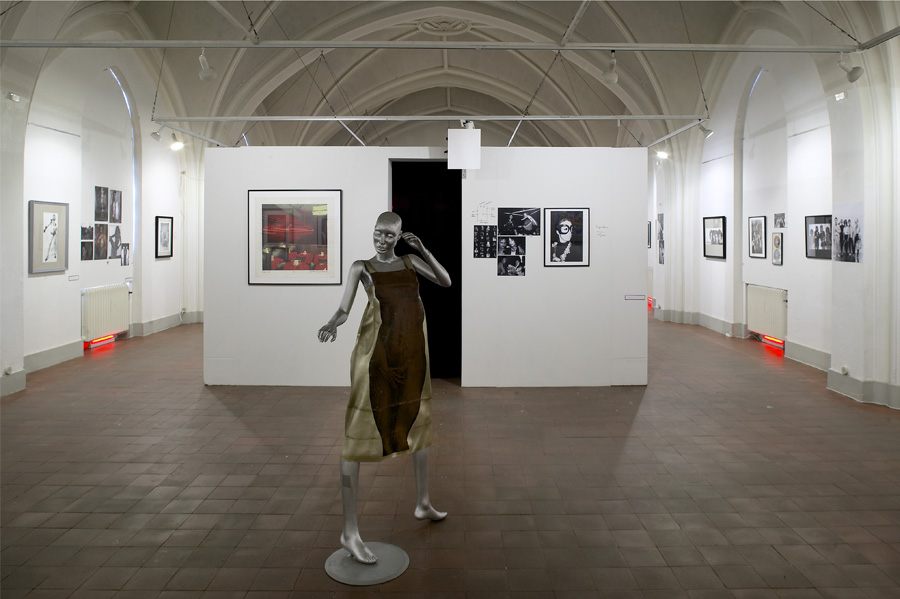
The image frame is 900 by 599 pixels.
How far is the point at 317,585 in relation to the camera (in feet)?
12.5

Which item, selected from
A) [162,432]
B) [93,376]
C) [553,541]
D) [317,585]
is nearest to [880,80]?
[553,541]

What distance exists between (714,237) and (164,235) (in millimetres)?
13227

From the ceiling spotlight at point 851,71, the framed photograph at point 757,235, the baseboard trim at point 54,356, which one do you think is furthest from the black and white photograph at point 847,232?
the baseboard trim at point 54,356

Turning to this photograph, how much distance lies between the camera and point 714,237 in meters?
15.0

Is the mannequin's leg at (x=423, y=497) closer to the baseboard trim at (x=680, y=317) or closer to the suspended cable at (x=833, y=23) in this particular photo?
the suspended cable at (x=833, y=23)

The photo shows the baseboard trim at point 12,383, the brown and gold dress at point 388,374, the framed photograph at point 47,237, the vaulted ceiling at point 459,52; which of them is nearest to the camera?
the brown and gold dress at point 388,374

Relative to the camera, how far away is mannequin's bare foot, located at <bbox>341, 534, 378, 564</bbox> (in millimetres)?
4000

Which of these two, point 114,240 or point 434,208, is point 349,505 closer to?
point 434,208

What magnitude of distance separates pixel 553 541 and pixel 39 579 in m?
3.26

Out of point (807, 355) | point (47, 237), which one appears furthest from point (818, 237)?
point (47, 237)

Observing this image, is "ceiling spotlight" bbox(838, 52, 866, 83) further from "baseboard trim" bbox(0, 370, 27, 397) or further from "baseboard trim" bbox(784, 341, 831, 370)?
"baseboard trim" bbox(0, 370, 27, 397)

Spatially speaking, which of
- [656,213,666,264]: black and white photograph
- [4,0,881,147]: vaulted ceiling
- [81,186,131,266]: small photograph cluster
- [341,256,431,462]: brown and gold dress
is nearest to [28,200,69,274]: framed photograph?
[81,186,131,266]: small photograph cluster

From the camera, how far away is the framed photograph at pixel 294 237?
8.93 m

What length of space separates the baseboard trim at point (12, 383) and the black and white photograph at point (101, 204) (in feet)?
15.9
